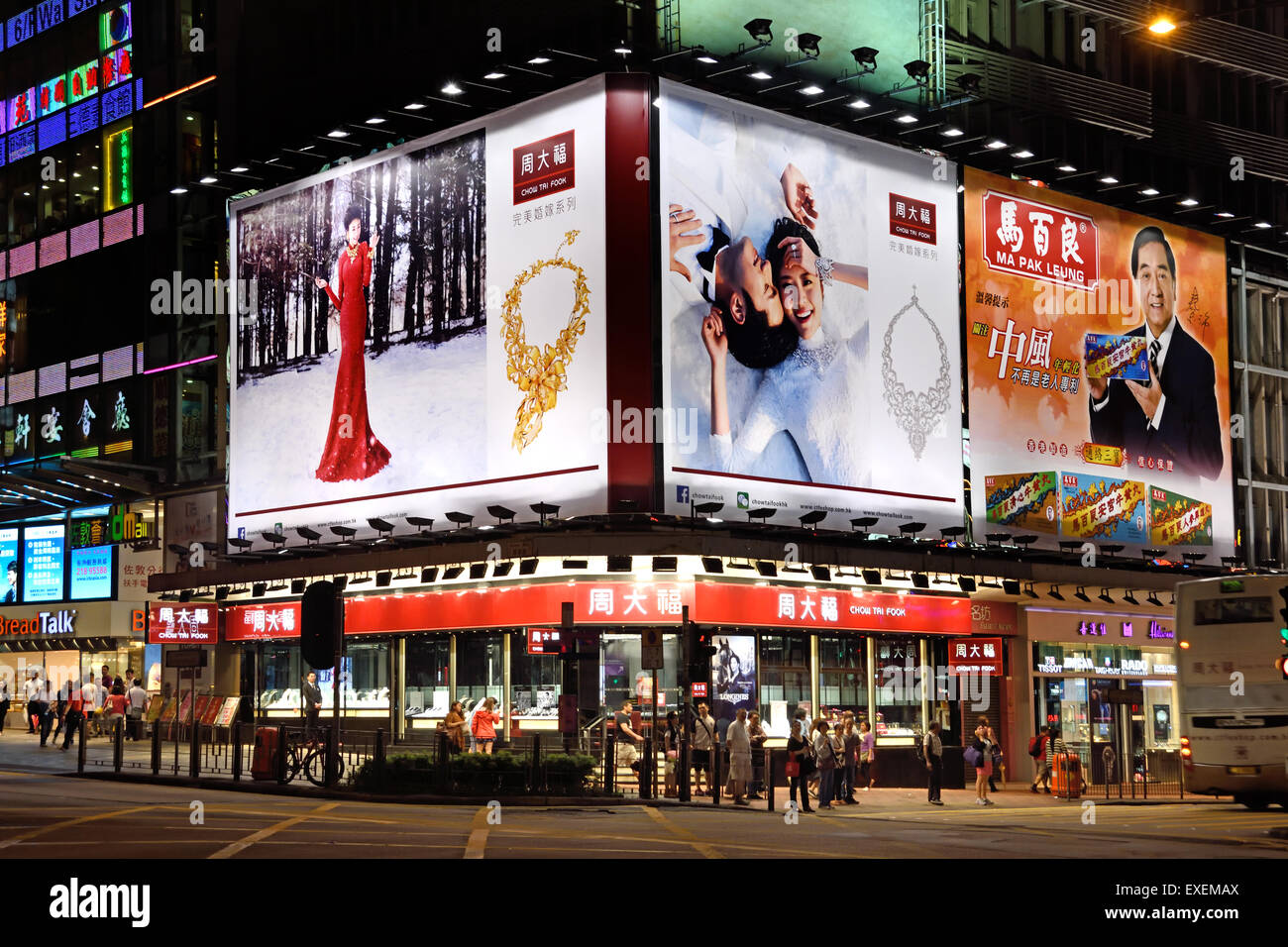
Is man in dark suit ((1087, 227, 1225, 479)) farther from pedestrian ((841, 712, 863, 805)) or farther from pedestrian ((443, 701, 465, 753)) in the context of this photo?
pedestrian ((443, 701, 465, 753))

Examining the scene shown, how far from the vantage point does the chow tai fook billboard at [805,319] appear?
38094mm

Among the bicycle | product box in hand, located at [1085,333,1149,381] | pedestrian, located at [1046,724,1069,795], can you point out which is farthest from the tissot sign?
the bicycle

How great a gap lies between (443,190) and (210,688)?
1802 cm

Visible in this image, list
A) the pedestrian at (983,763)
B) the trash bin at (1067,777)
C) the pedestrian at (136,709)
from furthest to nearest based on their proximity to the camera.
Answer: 1. the pedestrian at (136,709)
2. the trash bin at (1067,777)
3. the pedestrian at (983,763)

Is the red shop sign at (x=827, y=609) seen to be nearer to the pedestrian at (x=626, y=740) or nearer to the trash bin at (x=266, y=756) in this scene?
the pedestrian at (x=626, y=740)

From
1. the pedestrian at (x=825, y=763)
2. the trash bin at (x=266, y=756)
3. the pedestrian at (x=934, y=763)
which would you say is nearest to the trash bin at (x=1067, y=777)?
the pedestrian at (x=934, y=763)

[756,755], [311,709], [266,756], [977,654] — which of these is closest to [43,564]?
[311,709]

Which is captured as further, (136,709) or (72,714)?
(136,709)

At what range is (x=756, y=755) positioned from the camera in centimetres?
3375

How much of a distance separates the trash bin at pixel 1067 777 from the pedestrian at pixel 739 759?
9.31 meters

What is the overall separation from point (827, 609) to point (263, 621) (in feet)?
55.4

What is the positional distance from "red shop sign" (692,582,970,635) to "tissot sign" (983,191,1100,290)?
399 inches

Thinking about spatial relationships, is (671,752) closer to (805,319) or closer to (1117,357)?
(805,319)

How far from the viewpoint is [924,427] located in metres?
43.0
